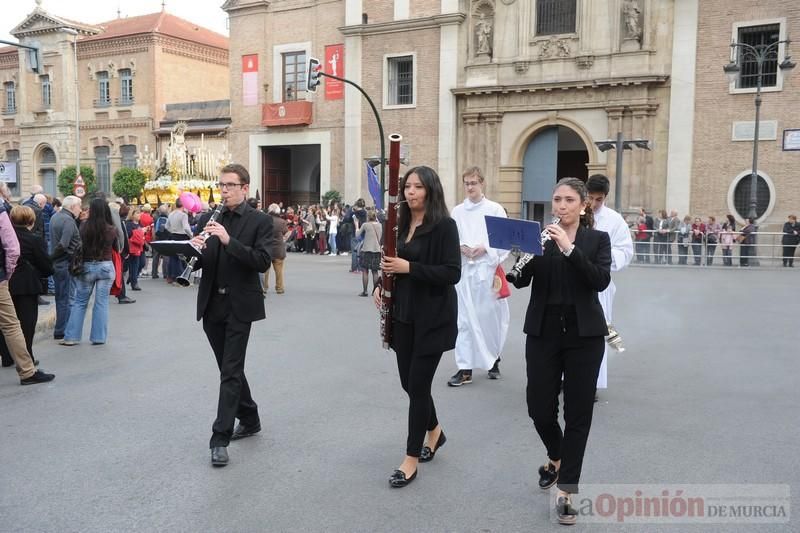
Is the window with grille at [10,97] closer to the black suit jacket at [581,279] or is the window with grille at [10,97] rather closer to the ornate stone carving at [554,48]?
the ornate stone carving at [554,48]

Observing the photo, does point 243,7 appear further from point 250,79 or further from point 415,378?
point 415,378

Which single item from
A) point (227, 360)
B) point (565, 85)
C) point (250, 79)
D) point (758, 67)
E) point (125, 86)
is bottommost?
point (227, 360)

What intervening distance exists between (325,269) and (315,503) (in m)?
16.4

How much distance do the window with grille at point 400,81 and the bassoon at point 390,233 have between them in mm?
26955

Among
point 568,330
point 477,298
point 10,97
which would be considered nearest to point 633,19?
point 477,298

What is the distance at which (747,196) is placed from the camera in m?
24.9

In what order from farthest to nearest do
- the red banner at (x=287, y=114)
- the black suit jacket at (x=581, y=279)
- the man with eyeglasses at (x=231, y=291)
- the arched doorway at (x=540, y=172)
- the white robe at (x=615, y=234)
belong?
1. the red banner at (x=287, y=114)
2. the arched doorway at (x=540, y=172)
3. the white robe at (x=615, y=234)
4. the man with eyeglasses at (x=231, y=291)
5. the black suit jacket at (x=581, y=279)

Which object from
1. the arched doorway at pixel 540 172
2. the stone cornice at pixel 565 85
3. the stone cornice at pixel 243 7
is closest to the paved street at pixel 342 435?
the stone cornice at pixel 565 85

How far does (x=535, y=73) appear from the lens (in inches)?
1089

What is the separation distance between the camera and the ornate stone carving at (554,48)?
88.7 feet

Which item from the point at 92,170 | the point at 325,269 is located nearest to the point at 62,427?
the point at 325,269

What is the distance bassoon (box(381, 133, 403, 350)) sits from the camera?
433 cm

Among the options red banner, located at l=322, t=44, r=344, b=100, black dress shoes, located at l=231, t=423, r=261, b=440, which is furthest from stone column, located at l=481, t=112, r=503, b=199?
black dress shoes, located at l=231, t=423, r=261, b=440

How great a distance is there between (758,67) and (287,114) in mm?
18978
